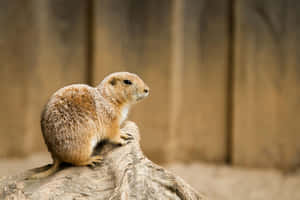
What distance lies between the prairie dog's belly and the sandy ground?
2003mm

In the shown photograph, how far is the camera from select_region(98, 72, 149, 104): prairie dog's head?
1696 mm

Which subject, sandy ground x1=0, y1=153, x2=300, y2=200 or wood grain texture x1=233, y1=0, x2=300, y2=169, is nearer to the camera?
sandy ground x1=0, y1=153, x2=300, y2=200

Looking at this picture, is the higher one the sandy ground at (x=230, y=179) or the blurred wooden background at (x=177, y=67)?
the blurred wooden background at (x=177, y=67)

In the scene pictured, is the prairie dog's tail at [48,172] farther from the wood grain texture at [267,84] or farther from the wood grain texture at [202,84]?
the wood grain texture at [267,84]

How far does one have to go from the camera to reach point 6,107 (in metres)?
3.62

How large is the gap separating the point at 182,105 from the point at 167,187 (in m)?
2.64

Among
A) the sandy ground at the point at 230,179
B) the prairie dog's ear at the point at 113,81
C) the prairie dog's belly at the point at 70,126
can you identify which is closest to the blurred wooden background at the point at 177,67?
the sandy ground at the point at 230,179

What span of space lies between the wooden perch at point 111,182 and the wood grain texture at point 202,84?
7.39 feet

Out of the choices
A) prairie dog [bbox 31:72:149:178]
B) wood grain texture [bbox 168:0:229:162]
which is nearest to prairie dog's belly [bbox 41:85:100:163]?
prairie dog [bbox 31:72:149:178]

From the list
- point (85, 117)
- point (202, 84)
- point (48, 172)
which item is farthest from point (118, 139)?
point (202, 84)

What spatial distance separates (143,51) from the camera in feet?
12.3

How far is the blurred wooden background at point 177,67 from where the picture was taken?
3.64 meters

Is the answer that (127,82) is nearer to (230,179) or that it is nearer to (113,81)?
(113,81)

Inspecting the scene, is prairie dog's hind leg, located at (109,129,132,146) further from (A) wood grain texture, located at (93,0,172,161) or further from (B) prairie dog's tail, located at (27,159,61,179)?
(A) wood grain texture, located at (93,0,172,161)
